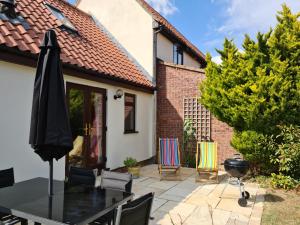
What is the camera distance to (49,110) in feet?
9.92

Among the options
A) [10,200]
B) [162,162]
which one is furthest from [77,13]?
[10,200]

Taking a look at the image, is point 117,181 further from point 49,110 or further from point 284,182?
point 284,182

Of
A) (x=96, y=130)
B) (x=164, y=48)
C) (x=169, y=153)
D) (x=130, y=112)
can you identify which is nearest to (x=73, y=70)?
(x=96, y=130)

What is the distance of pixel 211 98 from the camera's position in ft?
25.1

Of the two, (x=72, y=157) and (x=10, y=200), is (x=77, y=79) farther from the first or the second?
(x=10, y=200)

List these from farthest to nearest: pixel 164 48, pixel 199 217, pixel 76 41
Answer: pixel 164 48
pixel 76 41
pixel 199 217

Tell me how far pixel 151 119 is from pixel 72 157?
4433 mm

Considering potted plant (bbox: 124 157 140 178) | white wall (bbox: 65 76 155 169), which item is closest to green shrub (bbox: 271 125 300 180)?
potted plant (bbox: 124 157 140 178)

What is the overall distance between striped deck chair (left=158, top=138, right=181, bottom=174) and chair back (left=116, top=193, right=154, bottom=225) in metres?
5.45

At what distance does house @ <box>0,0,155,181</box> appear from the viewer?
5.00m

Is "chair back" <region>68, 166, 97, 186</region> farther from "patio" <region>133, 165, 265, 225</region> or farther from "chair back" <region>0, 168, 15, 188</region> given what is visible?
"patio" <region>133, 165, 265, 225</region>

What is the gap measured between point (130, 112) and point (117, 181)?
18.8ft

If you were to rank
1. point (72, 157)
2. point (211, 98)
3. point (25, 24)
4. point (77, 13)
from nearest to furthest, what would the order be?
point (25, 24), point (72, 157), point (211, 98), point (77, 13)

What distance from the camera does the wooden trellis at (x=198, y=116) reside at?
30.6ft
